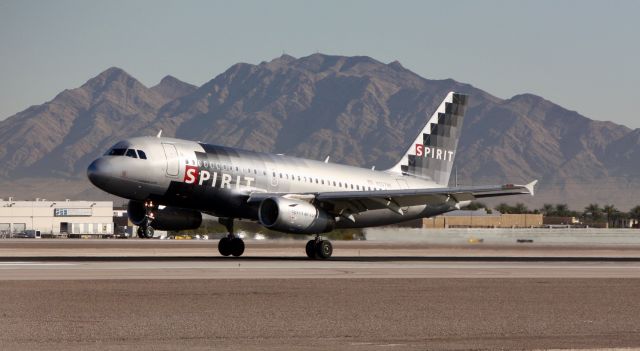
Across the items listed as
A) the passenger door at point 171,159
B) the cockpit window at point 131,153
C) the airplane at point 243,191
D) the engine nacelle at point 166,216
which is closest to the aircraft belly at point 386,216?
the airplane at point 243,191

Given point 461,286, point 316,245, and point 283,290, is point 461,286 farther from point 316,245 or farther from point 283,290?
point 316,245

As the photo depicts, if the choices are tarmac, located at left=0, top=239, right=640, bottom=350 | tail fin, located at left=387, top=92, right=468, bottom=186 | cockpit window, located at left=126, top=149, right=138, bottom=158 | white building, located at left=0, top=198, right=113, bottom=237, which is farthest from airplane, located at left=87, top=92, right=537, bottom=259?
white building, located at left=0, top=198, right=113, bottom=237

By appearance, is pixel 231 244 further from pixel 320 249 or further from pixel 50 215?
pixel 50 215

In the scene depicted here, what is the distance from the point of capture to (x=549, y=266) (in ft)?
166

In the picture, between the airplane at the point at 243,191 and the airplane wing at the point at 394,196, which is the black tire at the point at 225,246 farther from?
the airplane wing at the point at 394,196

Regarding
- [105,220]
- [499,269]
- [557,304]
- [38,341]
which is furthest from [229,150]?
[105,220]

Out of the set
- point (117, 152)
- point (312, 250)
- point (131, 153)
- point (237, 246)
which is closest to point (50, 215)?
point (237, 246)

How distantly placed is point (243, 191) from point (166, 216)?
4.09 m

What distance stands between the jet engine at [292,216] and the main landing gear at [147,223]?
519 cm

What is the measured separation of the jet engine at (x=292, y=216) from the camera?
5253 cm

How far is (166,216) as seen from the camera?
5603 cm

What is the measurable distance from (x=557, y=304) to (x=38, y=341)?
1440cm

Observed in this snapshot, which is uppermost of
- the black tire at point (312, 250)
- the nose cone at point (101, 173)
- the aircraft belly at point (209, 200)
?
the nose cone at point (101, 173)

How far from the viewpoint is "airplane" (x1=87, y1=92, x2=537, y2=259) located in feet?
173
